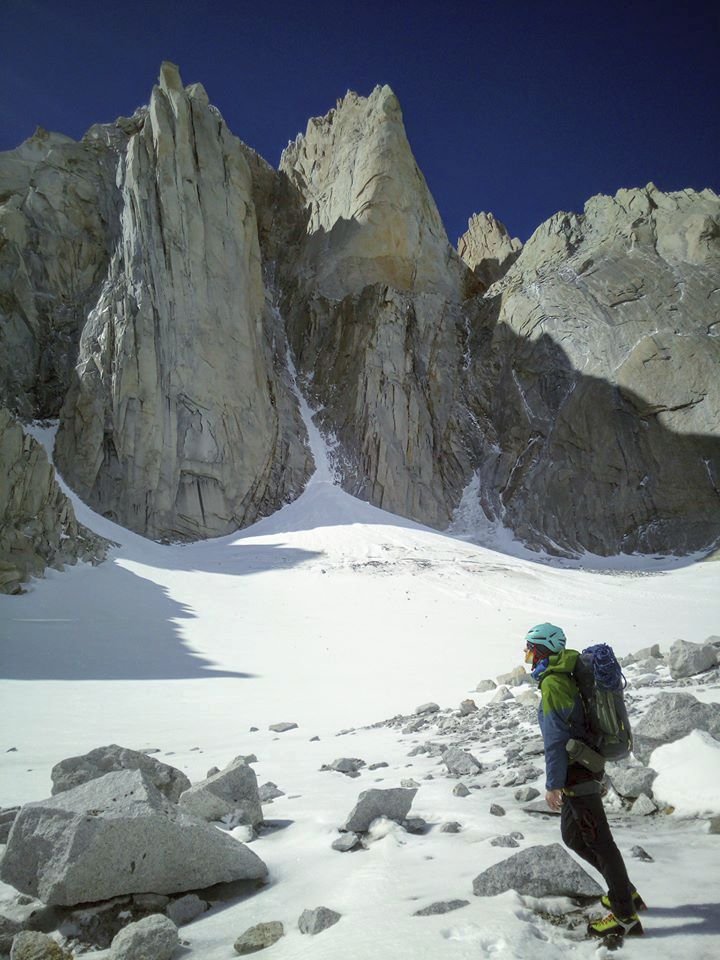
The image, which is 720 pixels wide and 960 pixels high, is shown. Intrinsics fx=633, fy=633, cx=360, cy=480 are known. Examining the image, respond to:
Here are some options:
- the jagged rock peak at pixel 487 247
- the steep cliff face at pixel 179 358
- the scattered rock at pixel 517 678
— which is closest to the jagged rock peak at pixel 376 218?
the steep cliff face at pixel 179 358

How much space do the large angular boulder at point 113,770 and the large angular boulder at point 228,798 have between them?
1.06 feet

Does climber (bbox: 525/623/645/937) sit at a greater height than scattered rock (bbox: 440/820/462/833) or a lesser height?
greater

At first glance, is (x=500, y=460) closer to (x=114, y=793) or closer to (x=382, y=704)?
(x=382, y=704)

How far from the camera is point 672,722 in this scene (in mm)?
4016

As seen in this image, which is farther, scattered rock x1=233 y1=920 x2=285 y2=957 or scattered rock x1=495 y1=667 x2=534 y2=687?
scattered rock x1=495 y1=667 x2=534 y2=687

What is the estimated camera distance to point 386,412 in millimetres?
36125

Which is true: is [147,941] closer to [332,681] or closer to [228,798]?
[228,798]

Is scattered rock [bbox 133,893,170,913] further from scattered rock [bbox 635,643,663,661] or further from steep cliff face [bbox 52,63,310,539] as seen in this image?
steep cliff face [bbox 52,63,310,539]

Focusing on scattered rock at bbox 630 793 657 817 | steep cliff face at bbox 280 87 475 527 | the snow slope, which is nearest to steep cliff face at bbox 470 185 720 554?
steep cliff face at bbox 280 87 475 527

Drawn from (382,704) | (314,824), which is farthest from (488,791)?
(382,704)

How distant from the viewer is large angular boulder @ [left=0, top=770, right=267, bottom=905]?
8.64 ft

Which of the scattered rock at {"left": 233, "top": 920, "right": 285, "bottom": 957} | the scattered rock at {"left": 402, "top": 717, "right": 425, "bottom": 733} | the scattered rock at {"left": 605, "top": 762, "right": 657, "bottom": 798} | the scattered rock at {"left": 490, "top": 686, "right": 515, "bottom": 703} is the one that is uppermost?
the scattered rock at {"left": 605, "top": 762, "right": 657, "bottom": 798}

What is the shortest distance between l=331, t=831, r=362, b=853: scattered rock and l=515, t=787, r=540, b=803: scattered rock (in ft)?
3.37

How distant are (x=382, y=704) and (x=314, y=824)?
13.4 feet
